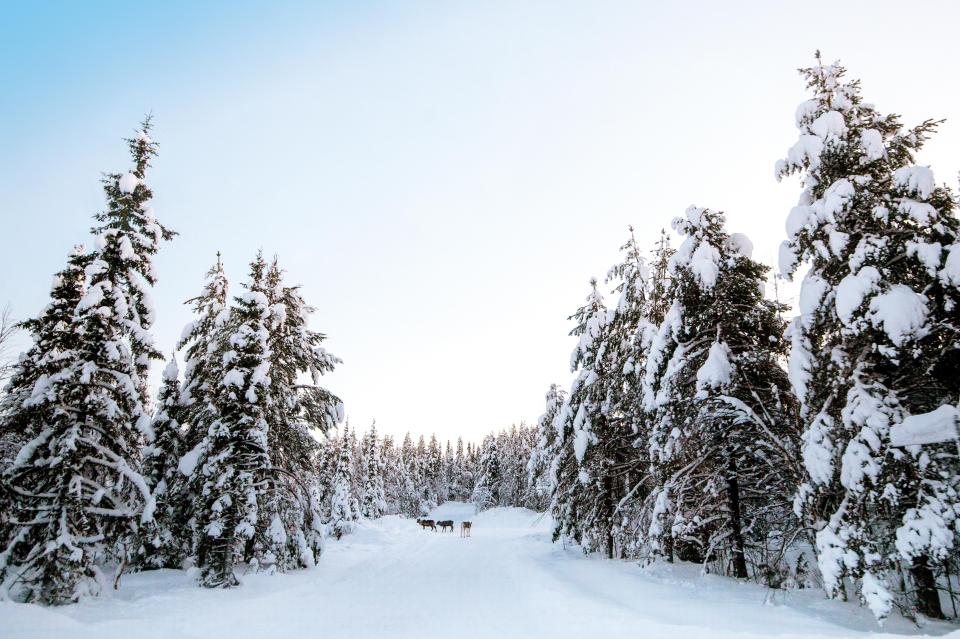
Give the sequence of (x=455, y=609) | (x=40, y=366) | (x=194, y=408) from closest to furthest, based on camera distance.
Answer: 1. (x=455, y=609)
2. (x=40, y=366)
3. (x=194, y=408)

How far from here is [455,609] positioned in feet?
35.0

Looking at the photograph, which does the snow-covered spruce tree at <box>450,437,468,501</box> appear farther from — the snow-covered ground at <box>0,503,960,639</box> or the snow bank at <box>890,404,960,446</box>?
the snow bank at <box>890,404,960,446</box>

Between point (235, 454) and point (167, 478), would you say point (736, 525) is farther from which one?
point (167, 478)

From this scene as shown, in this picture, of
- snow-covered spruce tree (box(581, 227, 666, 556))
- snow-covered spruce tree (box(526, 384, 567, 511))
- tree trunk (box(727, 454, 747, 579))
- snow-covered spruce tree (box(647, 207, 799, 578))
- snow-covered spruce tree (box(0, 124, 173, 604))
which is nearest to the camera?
snow-covered spruce tree (box(0, 124, 173, 604))

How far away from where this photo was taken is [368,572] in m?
17.1

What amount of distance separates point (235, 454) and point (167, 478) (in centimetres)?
618

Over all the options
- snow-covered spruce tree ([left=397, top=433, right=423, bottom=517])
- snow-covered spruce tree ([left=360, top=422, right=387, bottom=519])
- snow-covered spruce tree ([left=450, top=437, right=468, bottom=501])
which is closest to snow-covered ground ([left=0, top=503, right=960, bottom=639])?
snow-covered spruce tree ([left=360, top=422, right=387, bottom=519])

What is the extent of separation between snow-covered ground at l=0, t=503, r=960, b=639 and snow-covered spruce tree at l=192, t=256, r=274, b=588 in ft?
3.85

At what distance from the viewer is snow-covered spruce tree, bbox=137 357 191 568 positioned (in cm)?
1744

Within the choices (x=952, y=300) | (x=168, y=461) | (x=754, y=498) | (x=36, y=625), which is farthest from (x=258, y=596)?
(x=952, y=300)

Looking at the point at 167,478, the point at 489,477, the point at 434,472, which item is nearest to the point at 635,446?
the point at 167,478

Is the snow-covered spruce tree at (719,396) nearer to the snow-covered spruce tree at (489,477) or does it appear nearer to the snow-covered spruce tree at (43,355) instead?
the snow-covered spruce tree at (43,355)

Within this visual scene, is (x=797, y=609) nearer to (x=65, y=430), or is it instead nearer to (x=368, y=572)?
(x=368, y=572)

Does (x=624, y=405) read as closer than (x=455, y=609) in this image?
No
